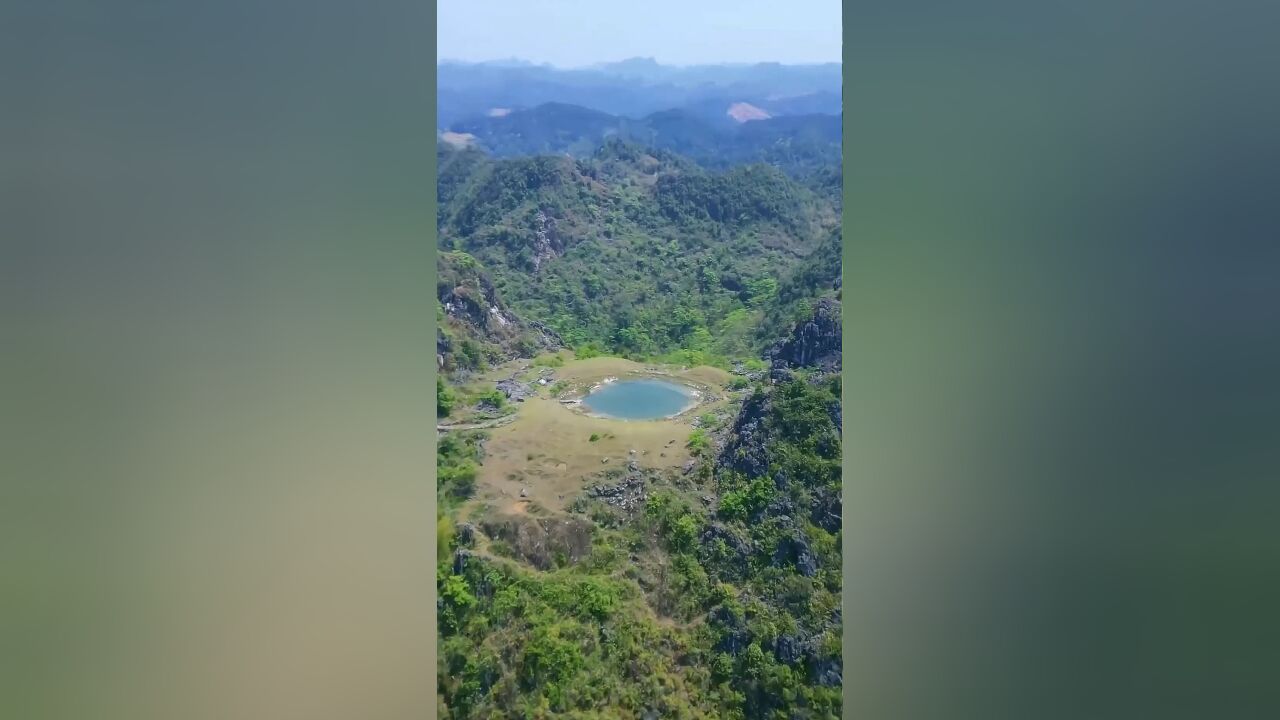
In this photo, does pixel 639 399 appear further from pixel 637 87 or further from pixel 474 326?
pixel 637 87

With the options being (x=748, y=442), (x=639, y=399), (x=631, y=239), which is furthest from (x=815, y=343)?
(x=631, y=239)

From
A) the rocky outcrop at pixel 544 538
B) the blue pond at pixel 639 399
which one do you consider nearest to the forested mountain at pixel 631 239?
the blue pond at pixel 639 399

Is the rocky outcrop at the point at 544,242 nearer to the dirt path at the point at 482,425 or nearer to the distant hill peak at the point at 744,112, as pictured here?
the dirt path at the point at 482,425

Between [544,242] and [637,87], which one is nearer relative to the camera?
[637,87]

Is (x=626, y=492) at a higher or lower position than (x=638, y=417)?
lower
